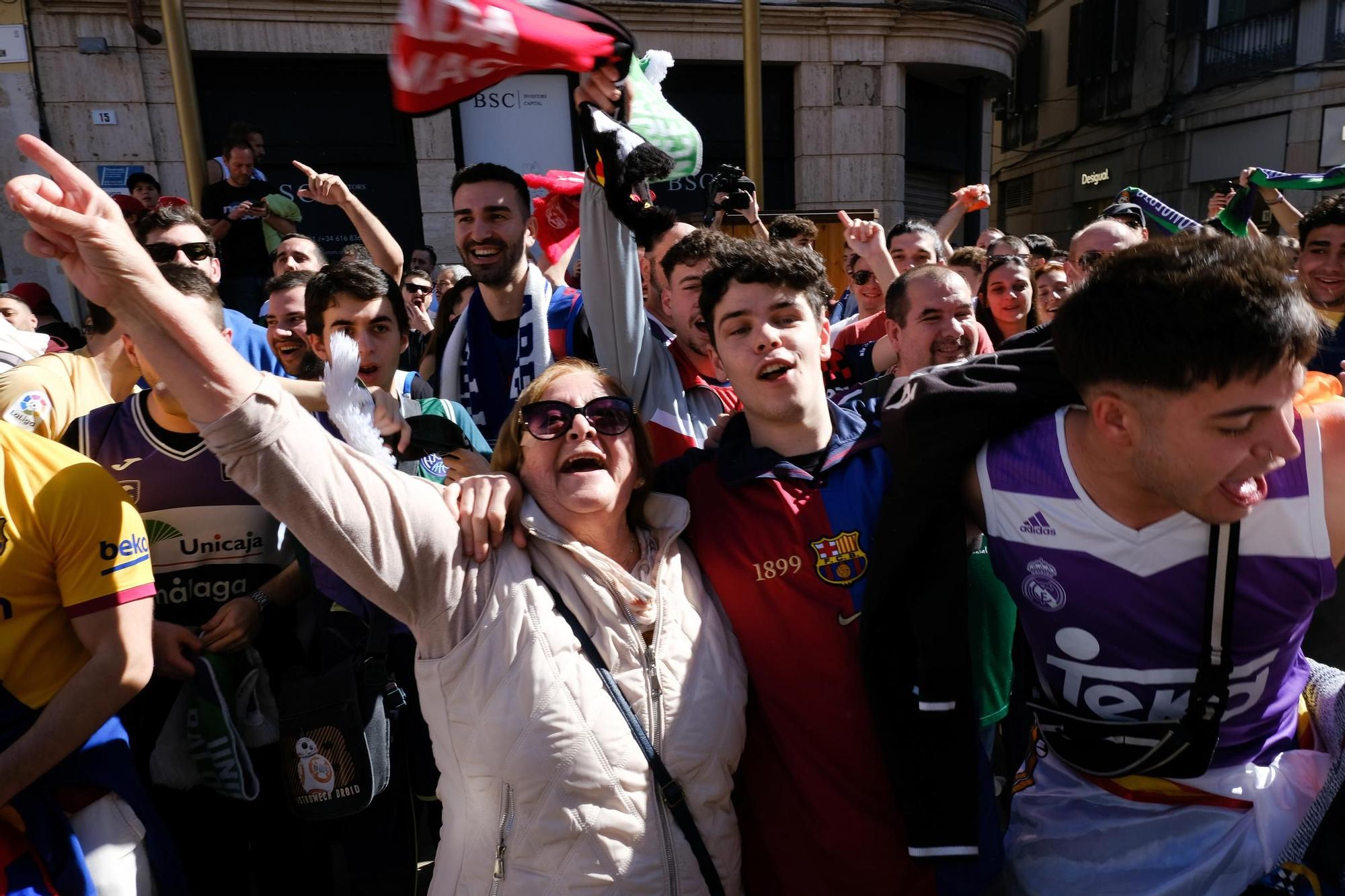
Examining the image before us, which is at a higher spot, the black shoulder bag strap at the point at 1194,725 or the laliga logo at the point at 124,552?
the laliga logo at the point at 124,552

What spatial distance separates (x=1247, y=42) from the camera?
1670 cm

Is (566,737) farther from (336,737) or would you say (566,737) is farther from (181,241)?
(181,241)

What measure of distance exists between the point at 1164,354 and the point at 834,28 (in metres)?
11.7

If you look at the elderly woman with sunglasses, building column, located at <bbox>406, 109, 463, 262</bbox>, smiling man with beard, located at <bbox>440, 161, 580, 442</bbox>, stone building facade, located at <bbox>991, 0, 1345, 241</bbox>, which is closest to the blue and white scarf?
smiling man with beard, located at <bbox>440, 161, 580, 442</bbox>

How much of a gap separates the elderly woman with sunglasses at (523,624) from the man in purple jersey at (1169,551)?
698 mm

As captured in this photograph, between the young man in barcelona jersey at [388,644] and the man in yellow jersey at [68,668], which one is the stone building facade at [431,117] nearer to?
the young man in barcelona jersey at [388,644]

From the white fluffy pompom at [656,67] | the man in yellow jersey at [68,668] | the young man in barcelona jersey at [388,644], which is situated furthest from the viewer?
the white fluffy pompom at [656,67]

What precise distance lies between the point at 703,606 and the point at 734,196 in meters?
3.87

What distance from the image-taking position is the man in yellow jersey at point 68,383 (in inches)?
98.8

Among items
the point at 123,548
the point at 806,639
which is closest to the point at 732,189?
the point at 806,639

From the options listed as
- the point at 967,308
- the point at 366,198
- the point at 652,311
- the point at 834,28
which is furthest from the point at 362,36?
the point at 967,308

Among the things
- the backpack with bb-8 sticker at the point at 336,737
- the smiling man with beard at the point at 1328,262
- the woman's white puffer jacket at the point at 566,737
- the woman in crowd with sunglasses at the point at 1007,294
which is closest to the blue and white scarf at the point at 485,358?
the backpack with bb-8 sticker at the point at 336,737

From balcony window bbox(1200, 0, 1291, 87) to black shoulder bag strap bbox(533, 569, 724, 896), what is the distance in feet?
66.6

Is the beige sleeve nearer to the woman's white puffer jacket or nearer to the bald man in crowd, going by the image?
the woman's white puffer jacket
